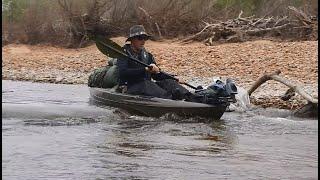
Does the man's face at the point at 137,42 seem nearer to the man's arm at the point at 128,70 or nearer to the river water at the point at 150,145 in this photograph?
the man's arm at the point at 128,70

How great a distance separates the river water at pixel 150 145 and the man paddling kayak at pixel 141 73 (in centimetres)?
42

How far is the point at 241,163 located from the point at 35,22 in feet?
81.1

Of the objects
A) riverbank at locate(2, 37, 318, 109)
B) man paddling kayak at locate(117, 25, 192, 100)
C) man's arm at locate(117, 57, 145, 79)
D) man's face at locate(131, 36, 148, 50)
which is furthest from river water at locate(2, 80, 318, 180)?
riverbank at locate(2, 37, 318, 109)

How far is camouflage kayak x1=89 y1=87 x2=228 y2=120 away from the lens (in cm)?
918

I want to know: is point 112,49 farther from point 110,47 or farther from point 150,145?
point 150,145

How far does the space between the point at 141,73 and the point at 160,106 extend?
0.62m

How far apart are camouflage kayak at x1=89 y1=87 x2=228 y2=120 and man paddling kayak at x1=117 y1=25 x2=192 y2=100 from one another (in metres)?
0.16

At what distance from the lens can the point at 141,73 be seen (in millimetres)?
9609

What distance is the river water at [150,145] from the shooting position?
18.4 ft

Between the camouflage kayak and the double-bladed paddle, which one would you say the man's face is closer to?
the double-bladed paddle

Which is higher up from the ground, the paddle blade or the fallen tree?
the fallen tree

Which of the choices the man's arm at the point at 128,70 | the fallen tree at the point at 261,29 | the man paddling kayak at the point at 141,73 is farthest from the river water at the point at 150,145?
the fallen tree at the point at 261,29

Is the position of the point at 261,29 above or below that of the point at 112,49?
above

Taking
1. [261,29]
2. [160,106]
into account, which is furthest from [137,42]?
[261,29]
